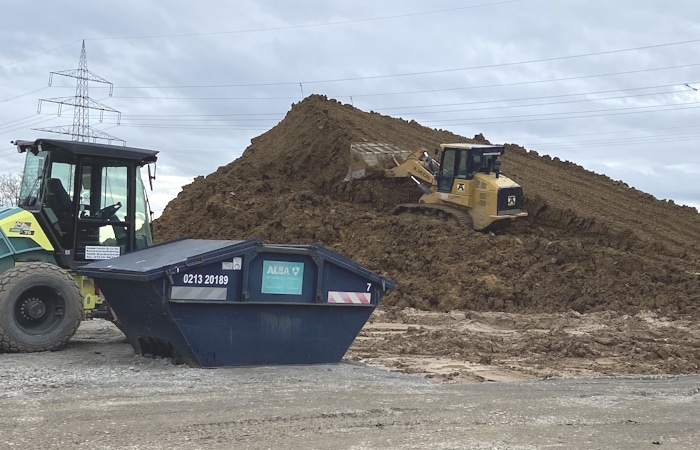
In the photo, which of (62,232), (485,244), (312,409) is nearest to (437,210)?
(485,244)

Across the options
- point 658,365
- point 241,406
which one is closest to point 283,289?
point 241,406

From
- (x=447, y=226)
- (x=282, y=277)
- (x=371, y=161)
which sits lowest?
(x=282, y=277)

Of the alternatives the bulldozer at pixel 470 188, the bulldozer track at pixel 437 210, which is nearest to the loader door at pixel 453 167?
the bulldozer at pixel 470 188

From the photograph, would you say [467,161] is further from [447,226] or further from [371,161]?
[371,161]

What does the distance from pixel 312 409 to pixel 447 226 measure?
1610 centimetres

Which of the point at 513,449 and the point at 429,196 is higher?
the point at 429,196

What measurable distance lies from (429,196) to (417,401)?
17114 millimetres

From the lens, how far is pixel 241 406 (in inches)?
287

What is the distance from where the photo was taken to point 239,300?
8.97 metres

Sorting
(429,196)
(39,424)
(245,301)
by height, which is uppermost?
(429,196)

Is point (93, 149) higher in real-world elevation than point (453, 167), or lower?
lower

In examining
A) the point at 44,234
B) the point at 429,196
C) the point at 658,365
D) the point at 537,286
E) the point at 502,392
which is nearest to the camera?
the point at 502,392

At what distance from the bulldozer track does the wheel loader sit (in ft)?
44.1

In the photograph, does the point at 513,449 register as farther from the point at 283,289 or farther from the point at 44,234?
the point at 44,234
